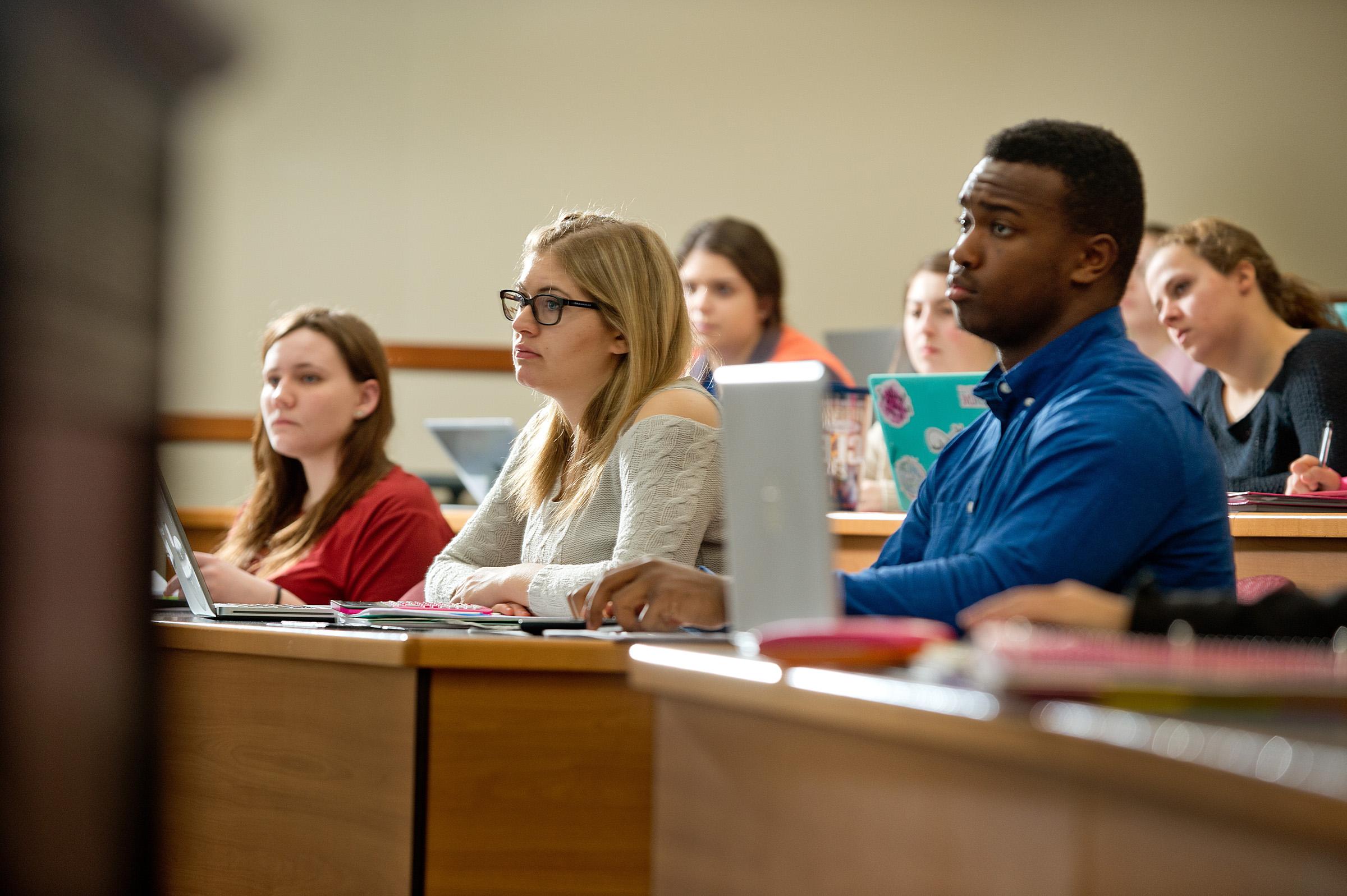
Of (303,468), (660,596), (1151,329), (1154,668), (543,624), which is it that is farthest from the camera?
(1151,329)

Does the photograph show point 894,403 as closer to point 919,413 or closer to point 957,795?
point 919,413

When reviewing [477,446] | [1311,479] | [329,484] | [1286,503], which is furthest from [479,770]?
[477,446]

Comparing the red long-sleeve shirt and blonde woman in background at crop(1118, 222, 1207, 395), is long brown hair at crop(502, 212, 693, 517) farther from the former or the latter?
blonde woman in background at crop(1118, 222, 1207, 395)

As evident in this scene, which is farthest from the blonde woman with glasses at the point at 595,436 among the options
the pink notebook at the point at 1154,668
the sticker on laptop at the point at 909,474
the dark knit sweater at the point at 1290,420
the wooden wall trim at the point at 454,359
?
the wooden wall trim at the point at 454,359

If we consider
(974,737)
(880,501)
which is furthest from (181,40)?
(880,501)

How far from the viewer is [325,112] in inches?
185

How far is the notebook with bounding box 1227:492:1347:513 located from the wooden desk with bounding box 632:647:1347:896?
1.45 metres

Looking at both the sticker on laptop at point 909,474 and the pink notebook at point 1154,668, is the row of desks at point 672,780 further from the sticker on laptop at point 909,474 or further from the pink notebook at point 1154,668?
the sticker on laptop at point 909,474

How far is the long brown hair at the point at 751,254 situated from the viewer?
3.39 meters

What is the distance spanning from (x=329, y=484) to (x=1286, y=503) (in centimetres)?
155

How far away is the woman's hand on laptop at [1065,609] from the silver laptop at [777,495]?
0.13 metres

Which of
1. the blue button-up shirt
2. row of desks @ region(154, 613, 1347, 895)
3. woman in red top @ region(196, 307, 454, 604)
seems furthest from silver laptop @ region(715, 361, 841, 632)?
woman in red top @ region(196, 307, 454, 604)

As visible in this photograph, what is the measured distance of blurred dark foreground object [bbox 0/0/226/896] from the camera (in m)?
0.37

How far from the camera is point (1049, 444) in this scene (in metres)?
1.32
